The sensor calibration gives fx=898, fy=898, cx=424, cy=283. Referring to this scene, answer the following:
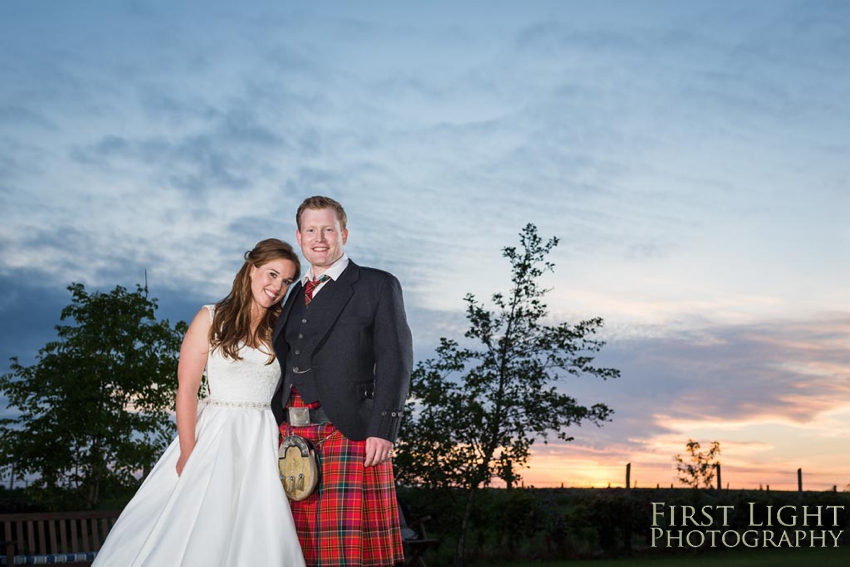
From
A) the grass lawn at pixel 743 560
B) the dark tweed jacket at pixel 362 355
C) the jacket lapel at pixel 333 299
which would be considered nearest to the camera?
the dark tweed jacket at pixel 362 355

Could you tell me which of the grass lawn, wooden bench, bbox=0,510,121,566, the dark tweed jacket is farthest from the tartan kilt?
the grass lawn

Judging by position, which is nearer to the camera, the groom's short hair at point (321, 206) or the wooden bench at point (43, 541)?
the groom's short hair at point (321, 206)

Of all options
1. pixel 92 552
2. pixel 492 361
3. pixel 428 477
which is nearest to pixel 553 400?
pixel 492 361

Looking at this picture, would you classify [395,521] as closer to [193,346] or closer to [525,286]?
[193,346]

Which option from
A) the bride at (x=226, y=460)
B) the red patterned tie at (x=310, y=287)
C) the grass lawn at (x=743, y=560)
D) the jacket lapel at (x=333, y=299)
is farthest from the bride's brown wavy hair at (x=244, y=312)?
the grass lawn at (x=743, y=560)

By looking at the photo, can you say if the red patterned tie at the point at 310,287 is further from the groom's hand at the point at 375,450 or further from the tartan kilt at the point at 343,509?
the groom's hand at the point at 375,450

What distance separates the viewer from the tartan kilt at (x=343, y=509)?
4.41 metres

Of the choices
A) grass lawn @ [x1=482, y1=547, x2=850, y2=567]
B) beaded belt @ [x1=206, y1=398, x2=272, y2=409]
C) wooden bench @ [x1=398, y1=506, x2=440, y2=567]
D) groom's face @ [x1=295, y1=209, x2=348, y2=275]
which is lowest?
grass lawn @ [x1=482, y1=547, x2=850, y2=567]

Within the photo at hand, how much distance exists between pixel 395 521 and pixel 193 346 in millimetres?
1419

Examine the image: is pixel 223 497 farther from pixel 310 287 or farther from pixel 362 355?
pixel 310 287

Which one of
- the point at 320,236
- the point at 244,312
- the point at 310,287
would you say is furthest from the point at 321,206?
the point at 244,312

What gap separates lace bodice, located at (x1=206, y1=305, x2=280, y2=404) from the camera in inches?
187

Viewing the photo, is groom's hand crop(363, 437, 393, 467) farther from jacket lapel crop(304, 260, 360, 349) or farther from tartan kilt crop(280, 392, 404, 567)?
jacket lapel crop(304, 260, 360, 349)

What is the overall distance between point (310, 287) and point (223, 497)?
1.14 metres
